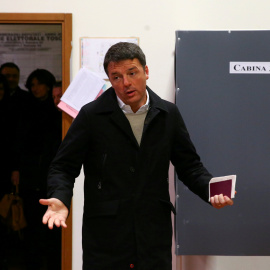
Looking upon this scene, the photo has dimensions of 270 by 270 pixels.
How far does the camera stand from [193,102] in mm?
2227

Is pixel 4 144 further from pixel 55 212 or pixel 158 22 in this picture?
pixel 55 212

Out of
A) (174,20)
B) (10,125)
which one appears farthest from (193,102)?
(10,125)

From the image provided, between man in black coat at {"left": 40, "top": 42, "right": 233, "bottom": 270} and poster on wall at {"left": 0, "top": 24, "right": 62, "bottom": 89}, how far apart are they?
7.36 feet

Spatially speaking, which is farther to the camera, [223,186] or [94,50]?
[94,50]

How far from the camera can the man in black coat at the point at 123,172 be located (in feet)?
5.39

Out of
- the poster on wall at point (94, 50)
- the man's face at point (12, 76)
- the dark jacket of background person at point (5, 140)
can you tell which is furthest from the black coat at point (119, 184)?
the man's face at point (12, 76)

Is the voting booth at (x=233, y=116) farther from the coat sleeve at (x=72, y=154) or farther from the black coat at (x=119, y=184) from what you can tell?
the coat sleeve at (x=72, y=154)

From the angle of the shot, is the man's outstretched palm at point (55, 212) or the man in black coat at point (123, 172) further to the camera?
the man in black coat at point (123, 172)

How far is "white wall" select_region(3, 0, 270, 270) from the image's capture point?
2.58 meters

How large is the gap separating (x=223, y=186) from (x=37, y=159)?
1.97 m

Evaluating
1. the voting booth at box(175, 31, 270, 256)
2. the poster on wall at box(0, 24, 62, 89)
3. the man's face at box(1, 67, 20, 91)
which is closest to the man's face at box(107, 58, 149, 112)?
the voting booth at box(175, 31, 270, 256)

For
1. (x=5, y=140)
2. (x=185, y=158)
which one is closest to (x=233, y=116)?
(x=185, y=158)

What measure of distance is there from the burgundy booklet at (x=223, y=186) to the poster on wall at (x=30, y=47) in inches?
99.1

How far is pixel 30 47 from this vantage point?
3895 millimetres
